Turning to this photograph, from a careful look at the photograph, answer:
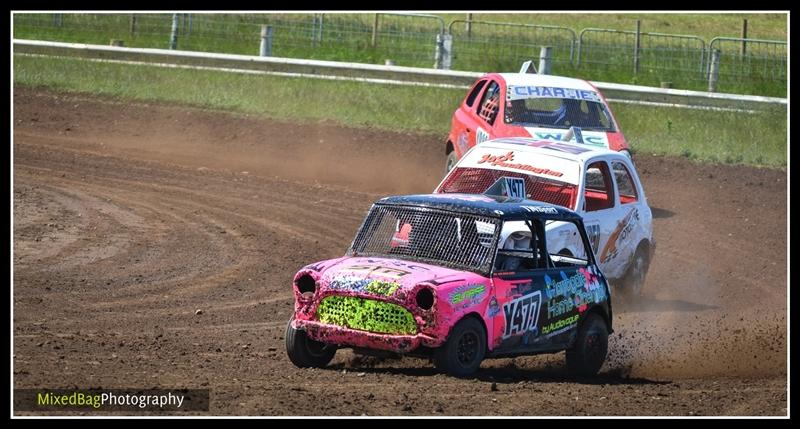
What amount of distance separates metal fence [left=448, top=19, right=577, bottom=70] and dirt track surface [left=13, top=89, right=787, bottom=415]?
17.4ft

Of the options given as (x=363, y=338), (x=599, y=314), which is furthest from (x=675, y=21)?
(x=363, y=338)

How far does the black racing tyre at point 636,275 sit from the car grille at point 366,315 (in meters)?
5.05

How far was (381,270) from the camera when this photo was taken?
855cm

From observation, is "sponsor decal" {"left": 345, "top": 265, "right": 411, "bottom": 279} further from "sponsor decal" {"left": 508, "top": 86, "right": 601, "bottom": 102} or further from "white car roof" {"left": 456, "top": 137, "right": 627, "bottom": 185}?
"sponsor decal" {"left": 508, "top": 86, "right": 601, "bottom": 102}

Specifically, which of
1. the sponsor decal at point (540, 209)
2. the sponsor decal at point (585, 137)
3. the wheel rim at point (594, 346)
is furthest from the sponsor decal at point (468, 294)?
the sponsor decal at point (585, 137)

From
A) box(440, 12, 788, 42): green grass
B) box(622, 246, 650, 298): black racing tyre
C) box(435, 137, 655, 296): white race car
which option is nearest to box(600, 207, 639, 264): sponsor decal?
box(435, 137, 655, 296): white race car

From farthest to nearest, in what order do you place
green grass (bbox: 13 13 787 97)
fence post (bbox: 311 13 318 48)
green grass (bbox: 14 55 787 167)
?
fence post (bbox: 311 13 318 48)
green grass (bbox: 13 13 787 97)
green grass (bbox: 14 55 787 167)

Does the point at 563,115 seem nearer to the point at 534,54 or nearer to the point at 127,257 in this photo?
the point at 127,257

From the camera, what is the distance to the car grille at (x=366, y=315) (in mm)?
8297

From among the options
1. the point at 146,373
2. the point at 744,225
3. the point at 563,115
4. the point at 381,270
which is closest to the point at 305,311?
the point at 381,270

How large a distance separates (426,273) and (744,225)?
9727 mm

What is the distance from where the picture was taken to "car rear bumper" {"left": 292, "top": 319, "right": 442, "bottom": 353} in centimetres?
821

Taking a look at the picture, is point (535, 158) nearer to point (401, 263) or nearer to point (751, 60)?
point (401, 263)

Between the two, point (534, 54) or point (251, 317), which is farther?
point (534, 54)
